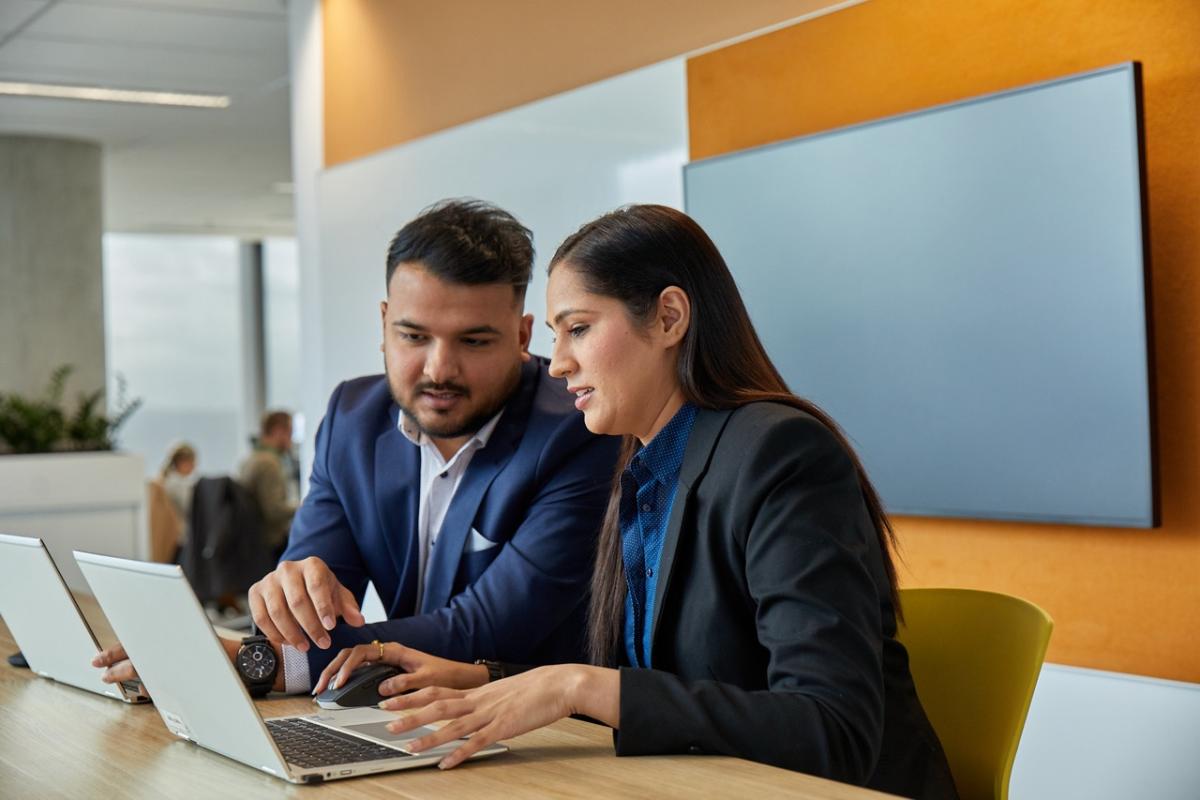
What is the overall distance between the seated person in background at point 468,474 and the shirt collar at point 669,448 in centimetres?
47

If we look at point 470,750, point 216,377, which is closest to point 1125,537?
point 470,750

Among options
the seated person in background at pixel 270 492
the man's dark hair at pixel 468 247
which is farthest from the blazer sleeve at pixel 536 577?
the seated person in background at pixel 270 492

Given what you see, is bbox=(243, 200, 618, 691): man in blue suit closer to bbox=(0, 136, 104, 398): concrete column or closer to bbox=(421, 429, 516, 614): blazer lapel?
bbox=(421, 429, 516, 614): blazer lapel

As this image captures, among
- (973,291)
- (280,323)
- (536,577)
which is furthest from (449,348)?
(280,323)

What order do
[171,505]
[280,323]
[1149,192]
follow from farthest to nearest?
[280,323] < [171,505] < [1149,192]

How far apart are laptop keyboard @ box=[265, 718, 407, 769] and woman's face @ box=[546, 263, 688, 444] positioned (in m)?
0.49

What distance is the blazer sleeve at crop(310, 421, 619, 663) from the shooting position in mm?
2004

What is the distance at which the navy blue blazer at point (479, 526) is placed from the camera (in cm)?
205

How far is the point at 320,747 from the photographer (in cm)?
146

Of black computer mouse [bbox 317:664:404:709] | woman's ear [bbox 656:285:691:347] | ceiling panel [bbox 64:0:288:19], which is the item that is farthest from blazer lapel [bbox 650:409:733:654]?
ceiling panel [bbox 64:0:288:19]

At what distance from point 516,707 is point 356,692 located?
40 cm

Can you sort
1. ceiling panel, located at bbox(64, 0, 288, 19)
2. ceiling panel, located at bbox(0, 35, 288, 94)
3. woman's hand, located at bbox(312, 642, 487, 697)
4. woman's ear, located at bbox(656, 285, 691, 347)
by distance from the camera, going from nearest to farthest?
woman's ear, located at bbox(656, 285, 691, 347) < woman's hand, located at bbox(312, 642, 487, 697) < ceiling panel, located at bbox(64, 0, 288, 19) < ceiling panel, located at bbox(0, 35, 288, 94)

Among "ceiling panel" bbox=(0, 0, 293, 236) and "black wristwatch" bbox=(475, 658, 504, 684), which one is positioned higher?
"ceiling panel" bbox=(0, 0, 293, 236)

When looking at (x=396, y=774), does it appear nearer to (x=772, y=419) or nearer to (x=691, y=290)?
(x=772, y=419)
